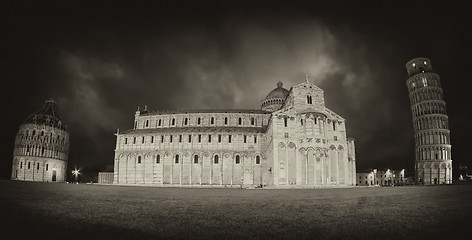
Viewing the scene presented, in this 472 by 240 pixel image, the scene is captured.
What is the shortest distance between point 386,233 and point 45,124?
88750 millimetres

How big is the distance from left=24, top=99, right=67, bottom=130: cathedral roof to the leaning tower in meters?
96.2

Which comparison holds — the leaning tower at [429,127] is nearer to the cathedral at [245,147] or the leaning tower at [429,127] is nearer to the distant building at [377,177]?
the cathedral at [245,147]

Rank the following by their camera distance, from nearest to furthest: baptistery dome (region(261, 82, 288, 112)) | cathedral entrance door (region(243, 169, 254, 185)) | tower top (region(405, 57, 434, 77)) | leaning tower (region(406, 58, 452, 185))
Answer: cathedral entrance door (region(243, 169, 254, 185)), baptistery dome (region(261, 82, 288, 112)), leaning tower (region(406, 58, 452, 185)), tower top (region(405, 57, 434, 77))

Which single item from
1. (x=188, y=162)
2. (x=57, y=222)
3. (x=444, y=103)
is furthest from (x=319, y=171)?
(x=444, y=103)

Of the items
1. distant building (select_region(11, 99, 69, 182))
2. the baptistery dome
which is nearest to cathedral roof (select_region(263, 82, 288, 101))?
the baptistery dome

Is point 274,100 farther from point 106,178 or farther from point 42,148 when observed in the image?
point 42,148

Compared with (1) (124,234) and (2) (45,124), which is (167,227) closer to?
(1) (124,234)

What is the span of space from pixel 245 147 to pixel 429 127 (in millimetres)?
48008

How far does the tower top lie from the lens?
7356 cm

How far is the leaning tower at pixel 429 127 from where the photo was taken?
66.8 meters

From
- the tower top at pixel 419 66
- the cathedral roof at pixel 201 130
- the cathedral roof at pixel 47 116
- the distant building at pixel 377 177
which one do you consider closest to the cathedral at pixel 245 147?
the cathedral roof at pixel 201 130

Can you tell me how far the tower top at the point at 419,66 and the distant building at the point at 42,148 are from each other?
9919 centimetres

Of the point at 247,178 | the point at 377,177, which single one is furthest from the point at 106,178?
the point at 377,177

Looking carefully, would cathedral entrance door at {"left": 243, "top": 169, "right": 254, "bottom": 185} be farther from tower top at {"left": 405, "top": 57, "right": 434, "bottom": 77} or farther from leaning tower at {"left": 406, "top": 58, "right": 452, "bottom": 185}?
tower top at {"left": 405, "top": 57, "right": 434, "bottom": 77}
